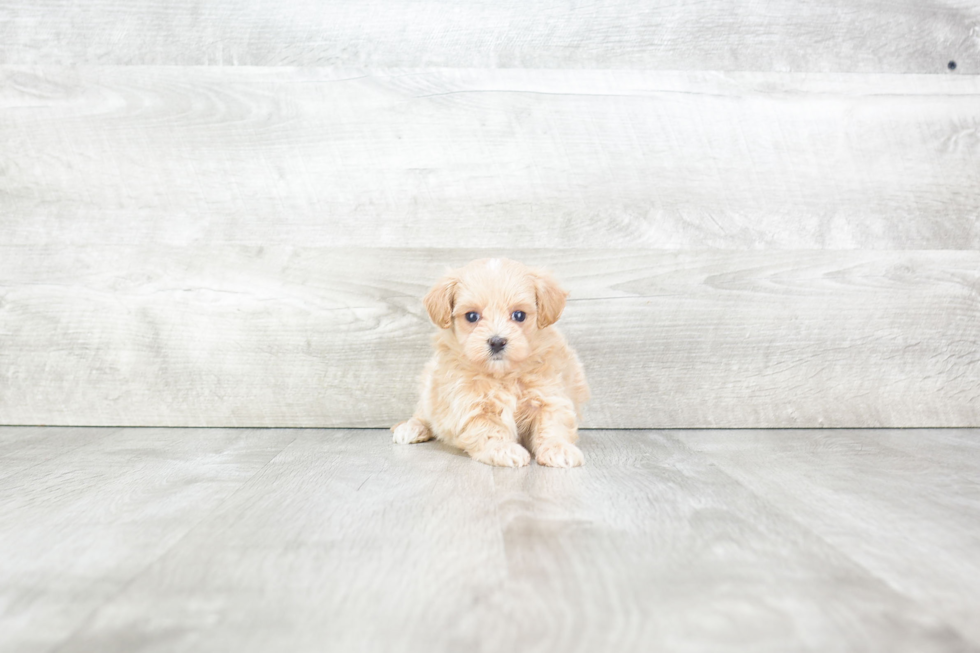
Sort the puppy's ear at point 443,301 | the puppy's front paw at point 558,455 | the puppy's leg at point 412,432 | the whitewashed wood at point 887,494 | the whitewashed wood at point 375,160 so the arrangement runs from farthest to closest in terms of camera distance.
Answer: the whitewashed wood at point 375,160 → the puppy's leg at point 412,432 → the puppy's ear at point 443,301 → the puppy's front paw at point 558,455 → the whitewashed wood at point 887,494

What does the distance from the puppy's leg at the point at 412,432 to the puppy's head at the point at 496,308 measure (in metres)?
0.29

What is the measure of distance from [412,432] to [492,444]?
312mm

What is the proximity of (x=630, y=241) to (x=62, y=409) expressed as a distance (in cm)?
161

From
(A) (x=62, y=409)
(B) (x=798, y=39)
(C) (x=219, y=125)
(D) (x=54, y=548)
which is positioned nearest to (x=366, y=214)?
(C) (x=219, y=125)

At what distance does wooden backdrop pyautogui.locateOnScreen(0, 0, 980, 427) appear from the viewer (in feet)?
5.96

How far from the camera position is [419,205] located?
1.82 m

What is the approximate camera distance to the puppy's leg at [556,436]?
1365 millimetres

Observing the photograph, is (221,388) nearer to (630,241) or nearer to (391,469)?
(391,469)

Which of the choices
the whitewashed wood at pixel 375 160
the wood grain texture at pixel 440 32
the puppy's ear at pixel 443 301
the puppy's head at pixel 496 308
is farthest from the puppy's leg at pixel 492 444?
the wood grain texture at pixel 440 32

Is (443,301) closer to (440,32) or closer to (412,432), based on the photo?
(412,432)

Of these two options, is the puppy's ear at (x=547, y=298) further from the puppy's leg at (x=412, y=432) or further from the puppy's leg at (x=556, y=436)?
the puppy's leg at (x=412, y=432)

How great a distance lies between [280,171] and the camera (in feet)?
5.97

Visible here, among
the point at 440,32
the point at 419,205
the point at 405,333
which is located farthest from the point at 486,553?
the point at 440,32

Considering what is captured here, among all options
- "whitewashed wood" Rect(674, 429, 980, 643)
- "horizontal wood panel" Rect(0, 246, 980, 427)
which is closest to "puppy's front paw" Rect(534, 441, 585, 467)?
"whitewashed wood" Rect(674, 429, 980, 643)
